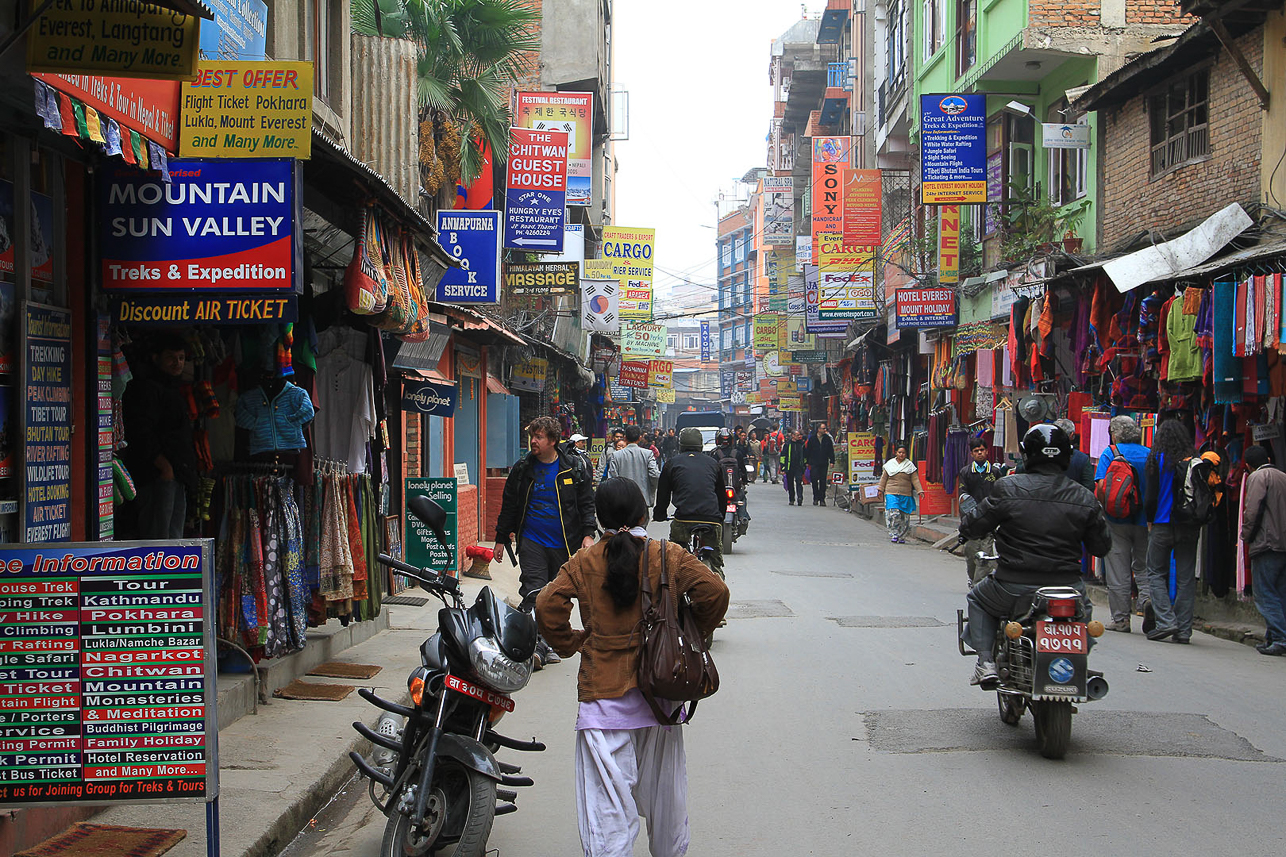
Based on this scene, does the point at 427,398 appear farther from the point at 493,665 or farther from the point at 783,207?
the point at 783,207

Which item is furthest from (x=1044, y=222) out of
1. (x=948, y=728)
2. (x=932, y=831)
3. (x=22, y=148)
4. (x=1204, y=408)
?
(x=22, y=148)

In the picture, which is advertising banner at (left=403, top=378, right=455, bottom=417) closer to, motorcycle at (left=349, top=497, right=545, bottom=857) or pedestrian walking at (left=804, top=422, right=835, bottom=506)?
motorcycle at (left=349, top=497, right=545, bottom=857)

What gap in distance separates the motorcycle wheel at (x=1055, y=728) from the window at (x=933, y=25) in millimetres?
20524

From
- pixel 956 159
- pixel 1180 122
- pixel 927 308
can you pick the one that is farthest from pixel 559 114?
pixel 1180 122

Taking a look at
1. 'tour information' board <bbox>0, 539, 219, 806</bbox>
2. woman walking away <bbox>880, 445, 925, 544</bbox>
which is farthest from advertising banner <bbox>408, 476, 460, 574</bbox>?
woman walking away <bbox>880, 445, 925, 544</bbox>

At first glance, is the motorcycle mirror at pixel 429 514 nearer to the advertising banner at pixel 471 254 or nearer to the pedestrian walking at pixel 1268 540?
the pedestrian walking at pixel 1268 540

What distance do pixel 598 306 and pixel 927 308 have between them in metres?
9.27

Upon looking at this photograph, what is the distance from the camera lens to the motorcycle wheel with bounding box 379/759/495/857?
181 inches

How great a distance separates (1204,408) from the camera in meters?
12.6

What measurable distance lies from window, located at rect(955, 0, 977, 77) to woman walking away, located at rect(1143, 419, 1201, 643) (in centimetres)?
1267

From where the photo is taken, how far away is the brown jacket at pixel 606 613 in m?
4.43

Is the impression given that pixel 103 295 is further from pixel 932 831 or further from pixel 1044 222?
pixel 1044 222

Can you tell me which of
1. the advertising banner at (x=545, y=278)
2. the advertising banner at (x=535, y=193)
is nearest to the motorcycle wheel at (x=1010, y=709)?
the advertising banner at (x=535, y=193)

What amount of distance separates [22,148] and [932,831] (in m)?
5.11
